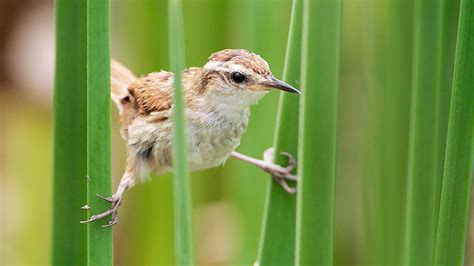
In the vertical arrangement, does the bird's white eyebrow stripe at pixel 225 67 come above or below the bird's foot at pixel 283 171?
above

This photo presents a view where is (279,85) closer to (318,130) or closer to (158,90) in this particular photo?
(318,130)

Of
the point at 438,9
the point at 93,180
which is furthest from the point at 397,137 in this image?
the point at 93,180

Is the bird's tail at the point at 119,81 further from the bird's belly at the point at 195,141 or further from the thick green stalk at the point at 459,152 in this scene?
the thick green stalk at the point at 459,152

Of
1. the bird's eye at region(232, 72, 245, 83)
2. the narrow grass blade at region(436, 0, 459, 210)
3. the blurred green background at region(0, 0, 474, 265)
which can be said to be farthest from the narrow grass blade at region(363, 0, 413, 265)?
the bird's eye at region(232, 72, 245, 83)

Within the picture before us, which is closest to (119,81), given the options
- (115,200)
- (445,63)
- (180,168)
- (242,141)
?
(242,141)

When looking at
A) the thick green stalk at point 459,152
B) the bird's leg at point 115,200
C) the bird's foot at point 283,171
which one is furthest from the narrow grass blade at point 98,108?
the thick green stalk at point 459,152

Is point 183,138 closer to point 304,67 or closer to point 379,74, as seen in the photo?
point 304,67
